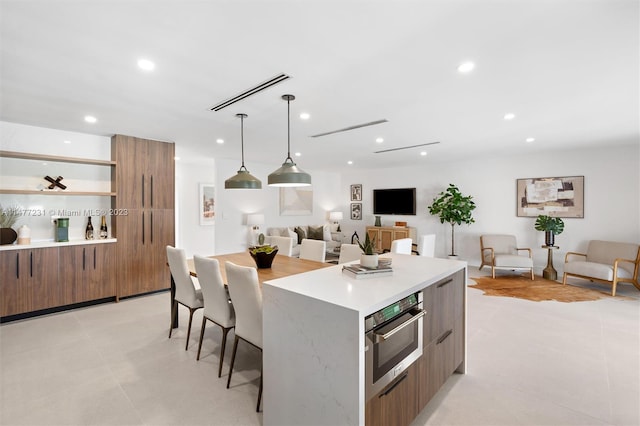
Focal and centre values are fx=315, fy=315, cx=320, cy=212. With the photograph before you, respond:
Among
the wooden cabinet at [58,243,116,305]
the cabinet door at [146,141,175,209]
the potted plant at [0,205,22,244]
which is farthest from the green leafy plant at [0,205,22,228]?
the cabinet door at [146,141,175,209]

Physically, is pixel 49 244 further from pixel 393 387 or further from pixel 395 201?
pixel 395 201

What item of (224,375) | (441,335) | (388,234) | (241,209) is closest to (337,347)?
(441,335)

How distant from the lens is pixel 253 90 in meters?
2.79

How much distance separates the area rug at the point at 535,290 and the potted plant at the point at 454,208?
Result: 1498 mm

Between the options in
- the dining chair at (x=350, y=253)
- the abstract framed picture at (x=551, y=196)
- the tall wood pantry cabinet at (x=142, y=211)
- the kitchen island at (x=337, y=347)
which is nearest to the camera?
the kitchen island at (x=337, y=347)

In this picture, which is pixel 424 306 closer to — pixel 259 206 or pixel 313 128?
pixel 313 128

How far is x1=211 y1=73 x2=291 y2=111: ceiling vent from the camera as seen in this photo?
2.53 m

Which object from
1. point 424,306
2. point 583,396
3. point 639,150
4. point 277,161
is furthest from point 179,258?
point 639,150

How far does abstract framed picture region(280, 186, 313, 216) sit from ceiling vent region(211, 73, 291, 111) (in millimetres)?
4872

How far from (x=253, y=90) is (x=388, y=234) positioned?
6.01m

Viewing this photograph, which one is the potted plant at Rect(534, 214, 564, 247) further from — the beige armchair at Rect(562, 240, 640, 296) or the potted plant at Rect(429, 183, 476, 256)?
the potted plant at Rect(429, 183, 476, 256)

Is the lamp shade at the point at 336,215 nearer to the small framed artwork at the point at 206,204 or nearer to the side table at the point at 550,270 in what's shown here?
the small framed artwork at the point at 206,204

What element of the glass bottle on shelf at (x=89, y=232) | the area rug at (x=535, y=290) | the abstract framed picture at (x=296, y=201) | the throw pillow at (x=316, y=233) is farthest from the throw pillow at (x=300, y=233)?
the glass bottle on shelf at (x=89, y=232)

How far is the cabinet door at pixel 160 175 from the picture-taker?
15.5 ft
